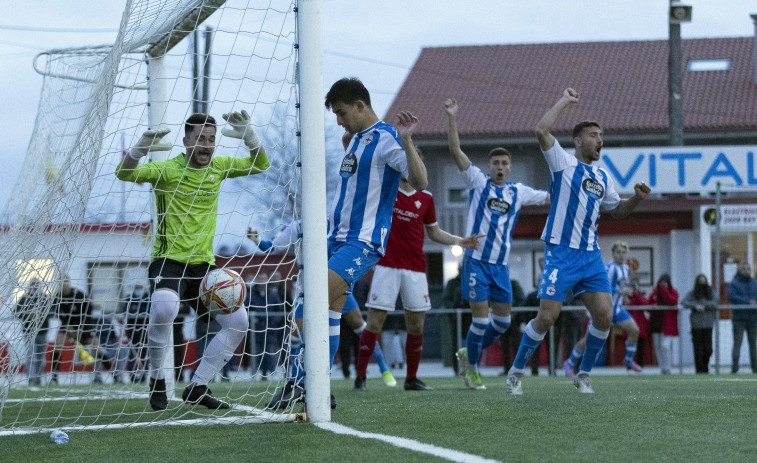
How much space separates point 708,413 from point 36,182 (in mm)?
6450

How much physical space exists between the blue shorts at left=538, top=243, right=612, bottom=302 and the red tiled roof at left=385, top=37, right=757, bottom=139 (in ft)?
76.2

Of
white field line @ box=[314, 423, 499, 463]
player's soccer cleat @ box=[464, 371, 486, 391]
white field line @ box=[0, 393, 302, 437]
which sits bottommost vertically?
white field line @ box=[0, 393, 302, 437]

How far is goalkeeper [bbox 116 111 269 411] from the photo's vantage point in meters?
6.63

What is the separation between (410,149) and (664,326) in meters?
11.5

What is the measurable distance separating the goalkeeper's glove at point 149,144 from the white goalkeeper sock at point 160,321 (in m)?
1.01

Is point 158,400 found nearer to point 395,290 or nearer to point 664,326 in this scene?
point 395,290

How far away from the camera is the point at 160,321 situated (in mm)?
6855

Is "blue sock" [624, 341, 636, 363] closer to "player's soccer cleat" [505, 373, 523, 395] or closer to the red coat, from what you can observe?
→ the red coat

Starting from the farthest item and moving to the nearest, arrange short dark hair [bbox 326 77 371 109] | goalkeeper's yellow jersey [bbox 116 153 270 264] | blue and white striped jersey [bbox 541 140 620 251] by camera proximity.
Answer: blue and white striped jersey [bbox 541 140 620 251] < goalkeeper's yellow jersey [bbox 116 153 270 264] < short dark hair [bbox 326 77 371 109]

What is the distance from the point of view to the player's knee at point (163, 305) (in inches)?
266

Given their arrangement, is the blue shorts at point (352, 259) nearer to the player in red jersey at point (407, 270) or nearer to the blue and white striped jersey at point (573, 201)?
the blue and white striped jersey at point (573, 201)

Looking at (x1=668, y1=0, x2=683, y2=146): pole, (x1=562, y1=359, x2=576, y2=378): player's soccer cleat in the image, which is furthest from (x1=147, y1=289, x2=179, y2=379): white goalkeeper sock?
(x1=668, y1=0, x2=683, y2=146): pole

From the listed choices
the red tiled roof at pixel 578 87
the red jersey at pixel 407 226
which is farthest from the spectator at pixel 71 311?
the red tiled roof at pixel 578 87

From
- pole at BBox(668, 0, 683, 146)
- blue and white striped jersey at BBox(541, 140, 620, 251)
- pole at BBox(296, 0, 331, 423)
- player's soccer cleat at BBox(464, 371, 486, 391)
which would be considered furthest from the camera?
pole at BBox(668, 0, 683, 146)
